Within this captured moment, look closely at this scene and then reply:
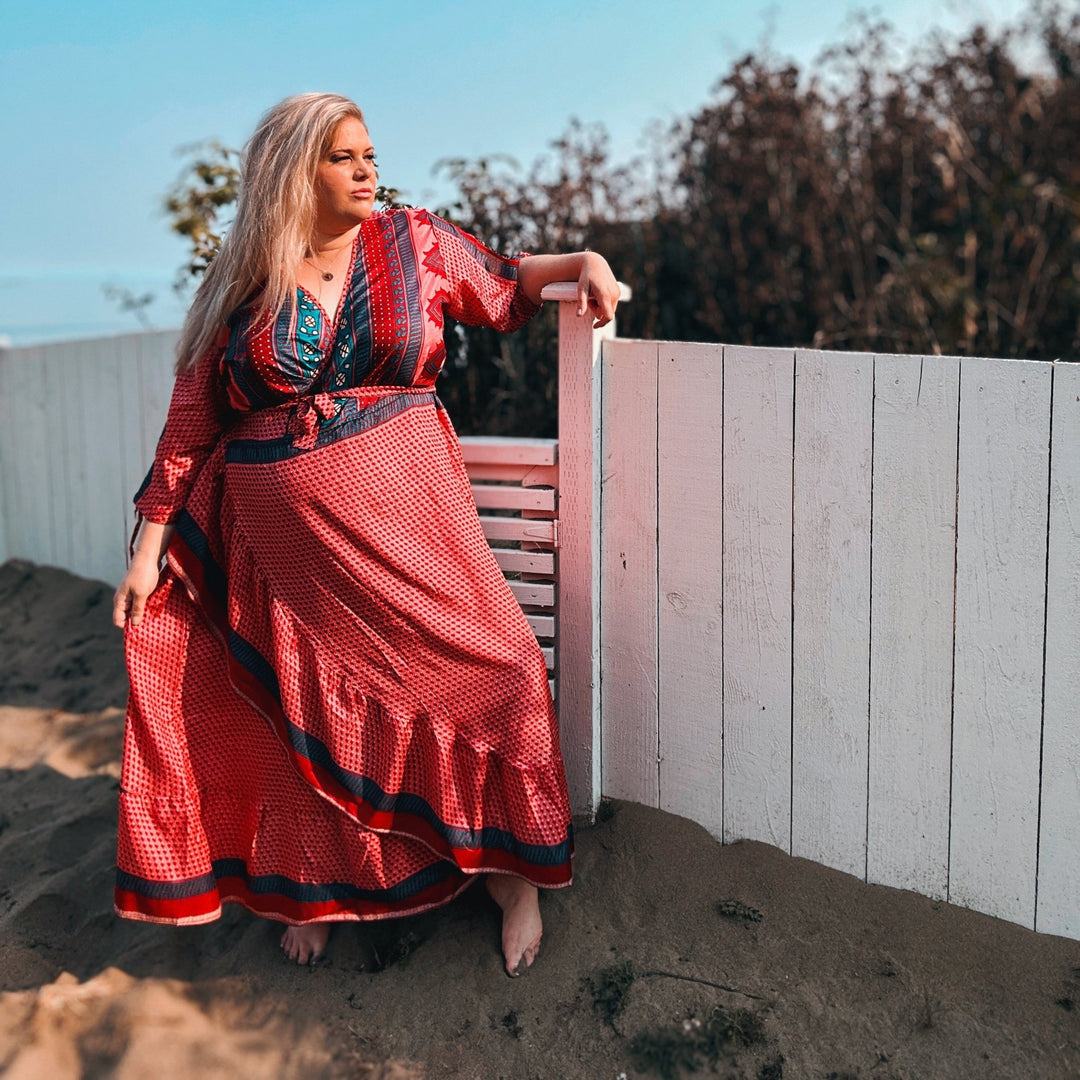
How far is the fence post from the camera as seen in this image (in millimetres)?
2754

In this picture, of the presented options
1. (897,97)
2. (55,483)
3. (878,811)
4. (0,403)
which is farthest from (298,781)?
(897,97)

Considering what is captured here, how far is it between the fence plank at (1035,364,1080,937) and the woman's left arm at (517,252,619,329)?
0.96 metres

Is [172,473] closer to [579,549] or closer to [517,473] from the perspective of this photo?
[517,473]

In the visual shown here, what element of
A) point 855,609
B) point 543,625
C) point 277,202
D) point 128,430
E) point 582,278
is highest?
point 277,202

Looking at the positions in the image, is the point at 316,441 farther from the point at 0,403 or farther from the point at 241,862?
the point at 0,403

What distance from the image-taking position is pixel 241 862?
275 centimetres

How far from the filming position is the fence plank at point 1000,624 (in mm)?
2275

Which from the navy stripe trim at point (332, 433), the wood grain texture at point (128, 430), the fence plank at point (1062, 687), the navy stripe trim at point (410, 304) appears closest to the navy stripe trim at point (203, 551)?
the navy stripe trim at point (332, 433)

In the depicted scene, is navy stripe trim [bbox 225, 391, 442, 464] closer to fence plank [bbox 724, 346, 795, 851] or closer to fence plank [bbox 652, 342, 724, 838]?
fence plank [bbox 652, 342, 724, 838]

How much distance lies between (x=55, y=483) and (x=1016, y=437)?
4.77m

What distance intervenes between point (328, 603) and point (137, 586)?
451 mm

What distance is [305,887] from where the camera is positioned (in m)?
2.66

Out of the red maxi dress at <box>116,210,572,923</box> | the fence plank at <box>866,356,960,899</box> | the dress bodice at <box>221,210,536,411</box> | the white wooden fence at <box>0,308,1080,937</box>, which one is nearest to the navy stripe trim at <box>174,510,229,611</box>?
the red maxi dress at <box>116,210,572,923</box>

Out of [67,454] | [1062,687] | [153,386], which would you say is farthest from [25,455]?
[1062,687]
